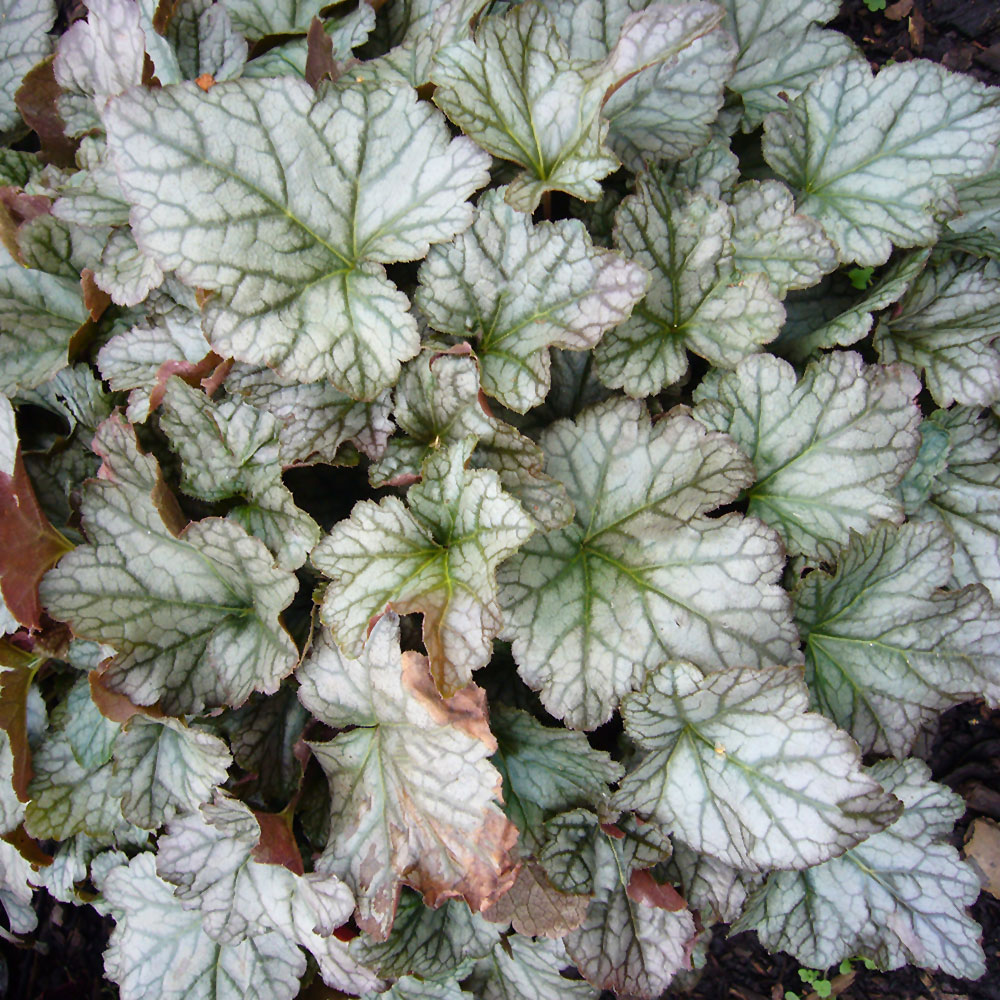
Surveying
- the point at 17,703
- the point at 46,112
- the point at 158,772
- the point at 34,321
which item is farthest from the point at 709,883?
the point at 46,112

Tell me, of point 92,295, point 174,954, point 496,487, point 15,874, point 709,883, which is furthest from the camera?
point 15,874

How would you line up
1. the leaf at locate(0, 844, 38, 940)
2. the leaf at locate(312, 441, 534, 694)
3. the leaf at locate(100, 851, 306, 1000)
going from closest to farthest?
the leaf at locate(312, 441, 534, 694) → the leaf at locate(100, 851, 306, 1000) → the leaf at locate(0, 844, 38, 940)

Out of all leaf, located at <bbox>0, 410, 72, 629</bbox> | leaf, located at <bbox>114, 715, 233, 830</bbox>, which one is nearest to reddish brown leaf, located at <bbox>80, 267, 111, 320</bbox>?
leaf, located at <bbox>0, 410, 72, 629</bbox>

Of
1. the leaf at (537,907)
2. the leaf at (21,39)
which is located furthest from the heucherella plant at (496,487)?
the leaf at (21,39)

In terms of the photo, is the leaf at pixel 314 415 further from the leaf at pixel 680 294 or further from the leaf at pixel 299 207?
the leaf at pixel 680 294

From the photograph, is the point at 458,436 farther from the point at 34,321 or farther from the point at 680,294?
the point at 34,321

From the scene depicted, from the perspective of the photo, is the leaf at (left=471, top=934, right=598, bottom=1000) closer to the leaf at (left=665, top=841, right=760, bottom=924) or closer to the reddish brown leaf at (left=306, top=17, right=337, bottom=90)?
the leaf at (left=665, top=841, right=760, bottom=924)

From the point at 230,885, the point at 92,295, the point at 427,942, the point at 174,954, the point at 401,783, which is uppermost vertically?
the point at 92,295
